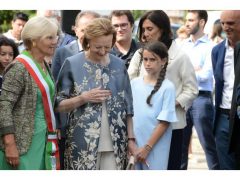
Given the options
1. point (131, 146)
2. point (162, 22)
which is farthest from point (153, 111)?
point (162, 22)

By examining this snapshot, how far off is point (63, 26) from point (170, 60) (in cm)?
245

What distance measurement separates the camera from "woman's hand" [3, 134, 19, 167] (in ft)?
19.0

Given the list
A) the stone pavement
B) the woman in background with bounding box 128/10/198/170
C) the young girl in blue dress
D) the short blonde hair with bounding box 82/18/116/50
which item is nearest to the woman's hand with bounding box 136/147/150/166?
the young girl in blue dress

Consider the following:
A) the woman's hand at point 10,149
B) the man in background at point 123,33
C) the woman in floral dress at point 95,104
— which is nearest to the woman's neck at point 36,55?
the woman in floral dress at point 95,104

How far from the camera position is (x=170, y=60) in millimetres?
7234

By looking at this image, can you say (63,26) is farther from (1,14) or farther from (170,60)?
(1,14)

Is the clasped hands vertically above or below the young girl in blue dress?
below

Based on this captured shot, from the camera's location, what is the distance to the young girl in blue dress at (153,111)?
22.1 ft

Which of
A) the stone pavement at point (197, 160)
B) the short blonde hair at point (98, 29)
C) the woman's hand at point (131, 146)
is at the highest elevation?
the short blonde hair at point (98, 29)

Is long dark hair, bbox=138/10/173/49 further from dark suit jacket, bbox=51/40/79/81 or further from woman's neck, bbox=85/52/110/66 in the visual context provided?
woman's neck, bbox=85/52/110/66

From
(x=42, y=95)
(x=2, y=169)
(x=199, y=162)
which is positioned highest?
(x=42, y=95)

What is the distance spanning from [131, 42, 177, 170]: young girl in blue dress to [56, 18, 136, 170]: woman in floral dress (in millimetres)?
454

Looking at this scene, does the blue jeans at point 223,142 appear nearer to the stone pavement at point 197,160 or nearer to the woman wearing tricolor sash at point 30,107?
the woman wearing tricolor sash at point 30,107
